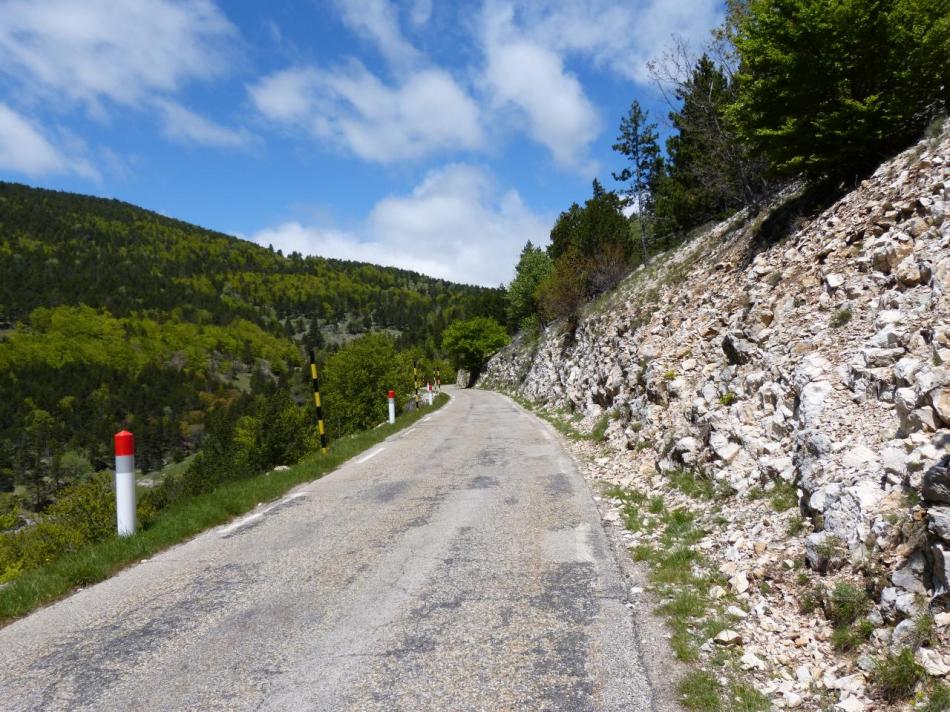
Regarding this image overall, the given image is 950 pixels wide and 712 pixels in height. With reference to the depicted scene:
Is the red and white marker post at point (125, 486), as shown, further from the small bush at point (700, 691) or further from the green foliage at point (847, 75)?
the green foliage at point (847, 75)

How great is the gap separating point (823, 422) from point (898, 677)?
130 inches

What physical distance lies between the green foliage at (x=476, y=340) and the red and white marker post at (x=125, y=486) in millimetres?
67281

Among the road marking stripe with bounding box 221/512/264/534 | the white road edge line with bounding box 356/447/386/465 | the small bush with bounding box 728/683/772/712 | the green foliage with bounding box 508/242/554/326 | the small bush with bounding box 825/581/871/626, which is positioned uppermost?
the green foliage with bounding box 508/242/554/326

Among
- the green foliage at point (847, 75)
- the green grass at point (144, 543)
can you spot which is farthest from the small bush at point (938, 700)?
the green foliage at point (847, 75)

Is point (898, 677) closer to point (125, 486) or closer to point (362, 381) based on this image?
point (125, 486)

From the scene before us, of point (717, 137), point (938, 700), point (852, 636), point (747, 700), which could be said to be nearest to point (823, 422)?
point (852, 636)

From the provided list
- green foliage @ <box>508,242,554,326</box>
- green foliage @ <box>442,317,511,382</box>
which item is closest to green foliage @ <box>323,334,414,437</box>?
green foliage @ <box>508,242,554,326</box>

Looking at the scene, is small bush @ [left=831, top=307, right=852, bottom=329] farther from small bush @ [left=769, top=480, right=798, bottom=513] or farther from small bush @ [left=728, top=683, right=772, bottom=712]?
small bush @ [left=728, top=683, right=772, bottom=712]

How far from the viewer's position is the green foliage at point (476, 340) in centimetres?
7419

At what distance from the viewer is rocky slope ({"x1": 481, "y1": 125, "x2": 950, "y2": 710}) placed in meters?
3.51

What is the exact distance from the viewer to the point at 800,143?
11781mm

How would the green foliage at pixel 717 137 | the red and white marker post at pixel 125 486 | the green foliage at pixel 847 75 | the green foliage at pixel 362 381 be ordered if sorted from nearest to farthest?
the red and white marker post at pixel 125 486 → the green foliage at pixel 847 75 → the green foliage at pixel 717 137 → the green foliage at pixel 362 381

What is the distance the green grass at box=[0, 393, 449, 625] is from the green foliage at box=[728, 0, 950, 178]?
11.7 meters

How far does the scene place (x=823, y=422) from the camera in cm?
580
